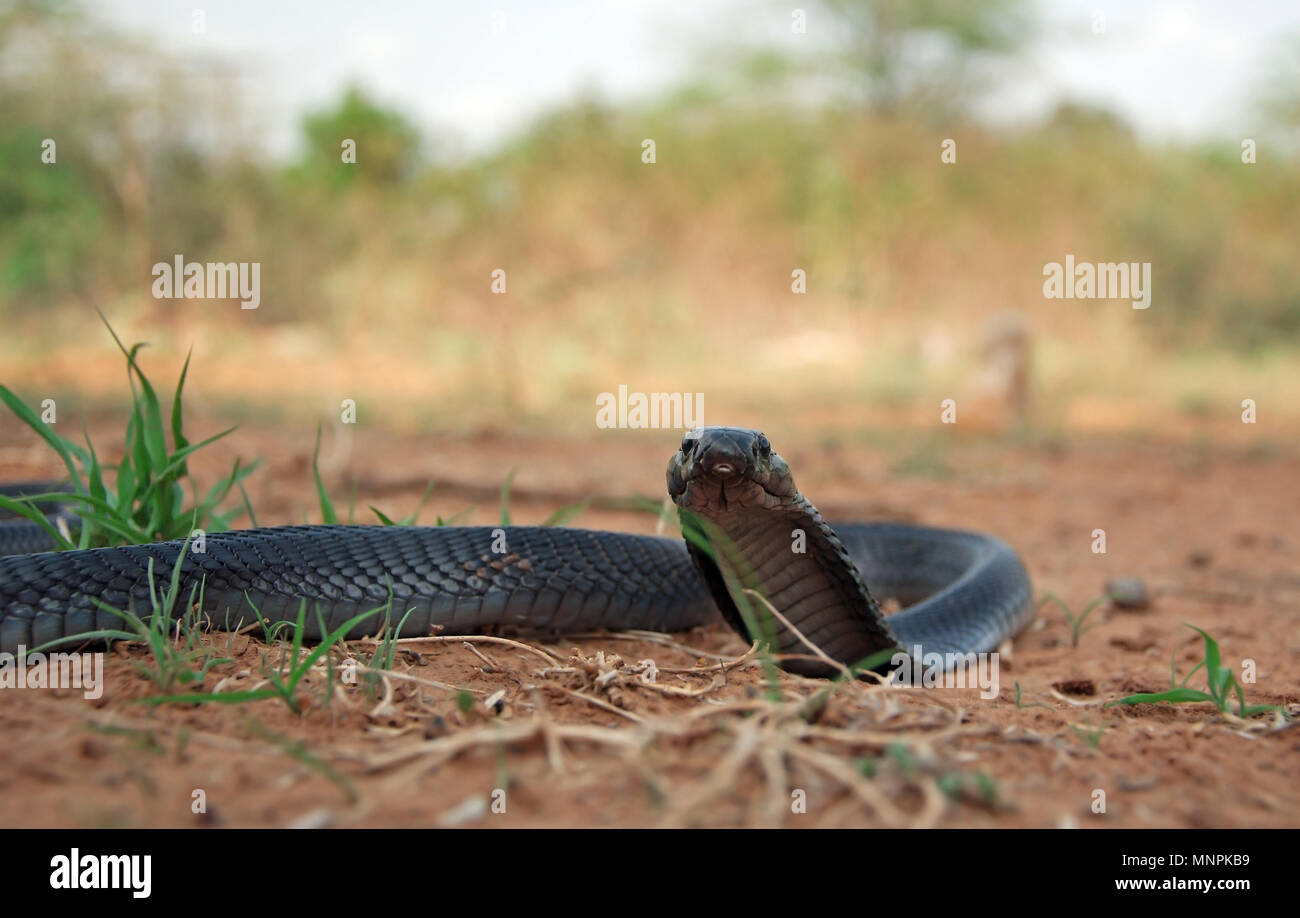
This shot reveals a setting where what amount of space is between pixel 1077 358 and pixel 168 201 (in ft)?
45.2

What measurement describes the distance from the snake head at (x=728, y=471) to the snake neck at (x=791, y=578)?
0.03 m

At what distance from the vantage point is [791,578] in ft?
8.71

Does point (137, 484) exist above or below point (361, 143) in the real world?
below

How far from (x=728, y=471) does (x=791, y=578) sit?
406 millimetres

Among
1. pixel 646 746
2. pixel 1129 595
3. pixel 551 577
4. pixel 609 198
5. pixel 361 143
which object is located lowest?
pixel 1129 595

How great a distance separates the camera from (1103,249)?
61.7 feet

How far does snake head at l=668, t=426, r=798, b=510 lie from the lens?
2406 mm

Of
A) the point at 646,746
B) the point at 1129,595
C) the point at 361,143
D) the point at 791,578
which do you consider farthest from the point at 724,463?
the point at 361,143

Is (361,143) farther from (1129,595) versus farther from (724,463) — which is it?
(724,463)

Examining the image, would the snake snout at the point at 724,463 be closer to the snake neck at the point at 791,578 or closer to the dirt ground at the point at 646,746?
the snake neck at the point at 791,578

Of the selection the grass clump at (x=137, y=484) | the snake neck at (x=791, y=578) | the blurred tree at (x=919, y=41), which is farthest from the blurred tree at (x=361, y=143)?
the snake neck at (x=791, y=578)

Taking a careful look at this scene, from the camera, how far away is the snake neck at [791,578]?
254 cm

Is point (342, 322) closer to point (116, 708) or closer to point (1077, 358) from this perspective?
point (1077, 358)
